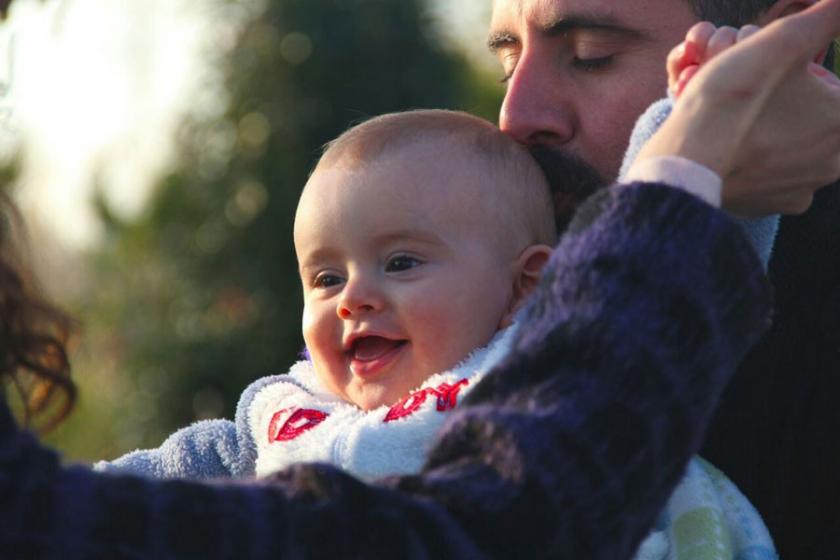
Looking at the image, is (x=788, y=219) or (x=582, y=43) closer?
(x=788, y=219)

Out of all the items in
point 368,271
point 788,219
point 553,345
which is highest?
point 368,271

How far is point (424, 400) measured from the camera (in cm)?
213

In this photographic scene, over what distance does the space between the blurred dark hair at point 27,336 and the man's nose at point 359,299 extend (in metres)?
0.67

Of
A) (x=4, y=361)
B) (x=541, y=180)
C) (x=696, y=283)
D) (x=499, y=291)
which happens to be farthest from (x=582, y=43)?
(x=4, y=361)

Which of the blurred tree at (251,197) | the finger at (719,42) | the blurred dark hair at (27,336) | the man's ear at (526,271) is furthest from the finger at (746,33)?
the blurred tree at (251,197)

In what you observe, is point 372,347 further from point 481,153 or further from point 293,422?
point 481,153

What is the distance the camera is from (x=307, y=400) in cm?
236

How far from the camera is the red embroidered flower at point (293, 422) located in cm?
228

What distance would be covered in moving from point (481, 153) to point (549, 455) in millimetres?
1078

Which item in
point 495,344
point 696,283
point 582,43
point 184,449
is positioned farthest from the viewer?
point 582,43

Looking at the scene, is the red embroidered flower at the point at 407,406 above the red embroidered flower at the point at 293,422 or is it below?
below

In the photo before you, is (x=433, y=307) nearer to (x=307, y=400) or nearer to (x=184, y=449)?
(x=307, y=400)

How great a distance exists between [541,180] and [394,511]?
1.15m

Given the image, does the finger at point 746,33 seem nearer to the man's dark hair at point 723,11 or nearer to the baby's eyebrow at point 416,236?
the baby's eyebrow at point 416,236
